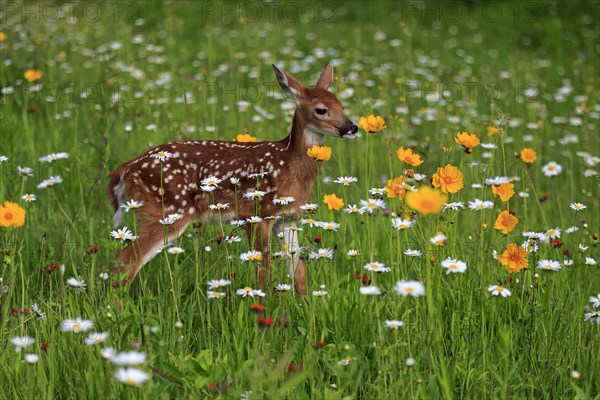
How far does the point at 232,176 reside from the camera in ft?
15.5

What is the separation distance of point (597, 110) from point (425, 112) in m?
2.03

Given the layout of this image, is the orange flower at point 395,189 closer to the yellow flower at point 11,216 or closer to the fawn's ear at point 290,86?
the fawn's ear at point 290,86

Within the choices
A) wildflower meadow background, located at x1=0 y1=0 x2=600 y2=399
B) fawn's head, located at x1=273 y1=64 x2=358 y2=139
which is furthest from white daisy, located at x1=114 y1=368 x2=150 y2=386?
fawn's head, located at x1=273 y1=64 x2=358 y2=139

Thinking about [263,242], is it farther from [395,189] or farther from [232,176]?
[395,189]

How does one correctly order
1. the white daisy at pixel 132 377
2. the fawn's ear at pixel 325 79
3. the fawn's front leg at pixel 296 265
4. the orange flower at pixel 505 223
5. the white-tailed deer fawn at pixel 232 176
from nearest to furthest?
the white daisy at pixel 132 377 → the orange flower at pixel 505 223 → the fawn's front leg at pixel 296 265 → the white-tailed deer fawn at pixel 232 176 → the fawn's ear at pixel 325 79

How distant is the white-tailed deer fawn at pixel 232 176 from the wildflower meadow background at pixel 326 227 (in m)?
0.14

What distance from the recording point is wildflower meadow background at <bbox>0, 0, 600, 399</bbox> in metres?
3.26

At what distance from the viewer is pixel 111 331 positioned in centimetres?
338

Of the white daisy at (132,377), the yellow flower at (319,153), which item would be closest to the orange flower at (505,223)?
the yellow flower at (319,153)

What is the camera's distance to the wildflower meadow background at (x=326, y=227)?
3.26 meters

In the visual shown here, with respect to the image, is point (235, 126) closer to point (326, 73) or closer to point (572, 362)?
point (326, 73)

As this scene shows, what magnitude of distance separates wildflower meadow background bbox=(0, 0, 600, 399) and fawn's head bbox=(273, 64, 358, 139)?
29cm

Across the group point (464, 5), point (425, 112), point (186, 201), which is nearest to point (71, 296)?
point (186, 201)

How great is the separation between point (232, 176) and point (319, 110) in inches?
25.4
